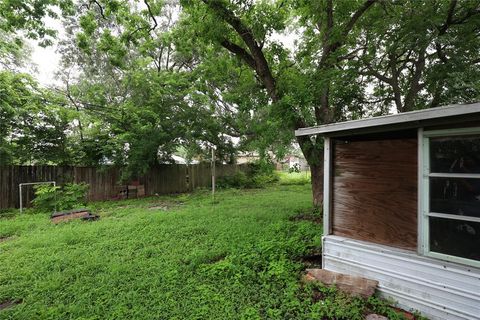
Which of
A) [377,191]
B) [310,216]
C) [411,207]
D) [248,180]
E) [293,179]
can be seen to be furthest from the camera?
[293,179]

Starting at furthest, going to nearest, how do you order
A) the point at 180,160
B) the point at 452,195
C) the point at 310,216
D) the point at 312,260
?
the point at 180,160, the point at 310,216, the point at 312,260, the point at 452,195

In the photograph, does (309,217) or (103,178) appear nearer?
(309,217)

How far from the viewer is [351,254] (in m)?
3.00

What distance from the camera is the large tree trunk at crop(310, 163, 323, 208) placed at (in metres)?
5.98

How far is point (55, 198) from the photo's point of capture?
7391 mm

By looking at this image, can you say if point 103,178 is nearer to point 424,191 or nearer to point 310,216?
point 310,216

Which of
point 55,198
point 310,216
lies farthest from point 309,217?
point 55,198

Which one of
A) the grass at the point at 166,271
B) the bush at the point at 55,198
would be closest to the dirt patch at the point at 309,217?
the grass at the point at 166,271

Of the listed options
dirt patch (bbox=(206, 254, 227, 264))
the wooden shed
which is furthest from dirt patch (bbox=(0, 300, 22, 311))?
the wooden shed

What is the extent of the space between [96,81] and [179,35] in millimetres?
6723

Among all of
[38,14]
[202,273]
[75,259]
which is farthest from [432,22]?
[38,14]

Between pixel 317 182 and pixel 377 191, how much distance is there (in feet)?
10.5

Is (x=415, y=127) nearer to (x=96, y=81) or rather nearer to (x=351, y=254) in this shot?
(x=351, y=254)

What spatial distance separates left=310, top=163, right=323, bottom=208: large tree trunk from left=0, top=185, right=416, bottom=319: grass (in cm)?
102
